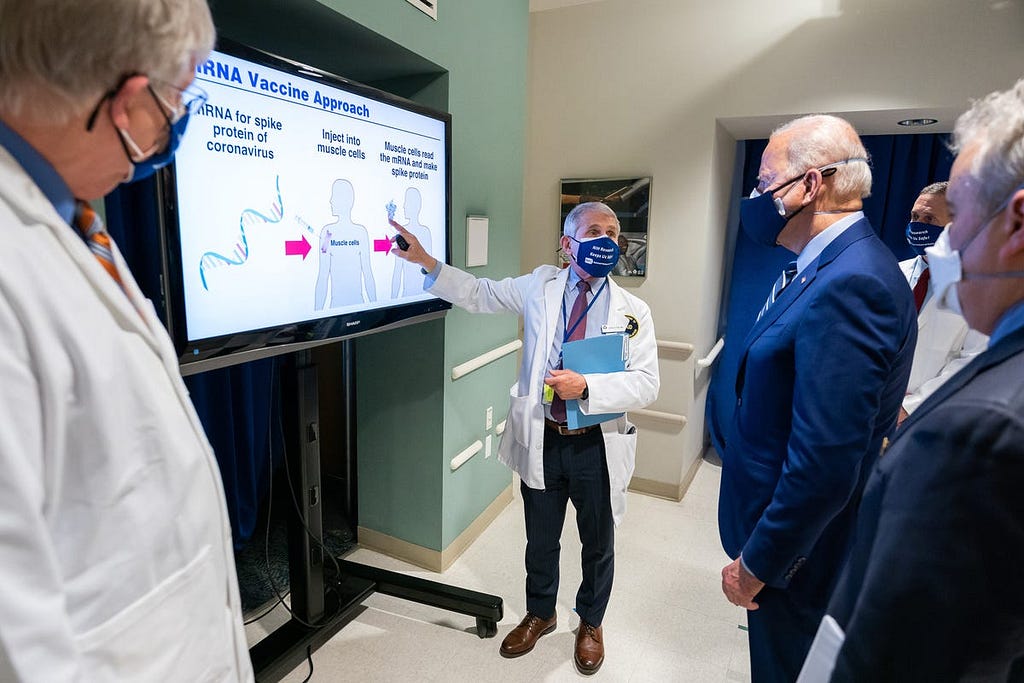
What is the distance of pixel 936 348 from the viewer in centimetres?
234

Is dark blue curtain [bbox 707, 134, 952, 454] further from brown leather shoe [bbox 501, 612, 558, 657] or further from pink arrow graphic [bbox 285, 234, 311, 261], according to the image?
pink arrow graphic [bbox 285, 234, 311, 261]

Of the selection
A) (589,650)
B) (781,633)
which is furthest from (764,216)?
(589,650)

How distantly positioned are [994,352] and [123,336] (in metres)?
1.04

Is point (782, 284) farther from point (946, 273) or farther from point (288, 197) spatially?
point (288, 197)

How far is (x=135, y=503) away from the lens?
65 cm

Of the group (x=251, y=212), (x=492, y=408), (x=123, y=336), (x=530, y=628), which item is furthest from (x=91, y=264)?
(x=492, y=408)

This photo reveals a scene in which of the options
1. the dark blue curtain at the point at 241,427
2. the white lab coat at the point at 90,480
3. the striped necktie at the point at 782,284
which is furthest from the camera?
the dark blue curtain at the point at 241,427

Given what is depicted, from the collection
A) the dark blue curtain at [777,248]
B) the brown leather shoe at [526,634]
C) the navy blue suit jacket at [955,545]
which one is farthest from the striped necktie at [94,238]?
the dark blue curtain at [777,248]

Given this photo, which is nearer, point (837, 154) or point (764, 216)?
point (837, 154)

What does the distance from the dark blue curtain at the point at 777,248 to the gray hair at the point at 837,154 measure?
6.85ft

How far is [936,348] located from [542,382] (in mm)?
1798

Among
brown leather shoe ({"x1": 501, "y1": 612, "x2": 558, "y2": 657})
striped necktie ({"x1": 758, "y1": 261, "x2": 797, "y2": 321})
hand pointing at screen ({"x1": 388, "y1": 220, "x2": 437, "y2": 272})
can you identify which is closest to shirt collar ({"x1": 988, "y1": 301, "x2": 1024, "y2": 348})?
striped necktie ({"x1": 758, "y1": 261, "x2": 797, "y2": 321})

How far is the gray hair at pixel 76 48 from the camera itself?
21.6 inches

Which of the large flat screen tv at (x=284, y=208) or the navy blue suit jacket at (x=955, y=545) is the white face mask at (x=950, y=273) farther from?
the large flat screen tv at (x=284, y=208)
